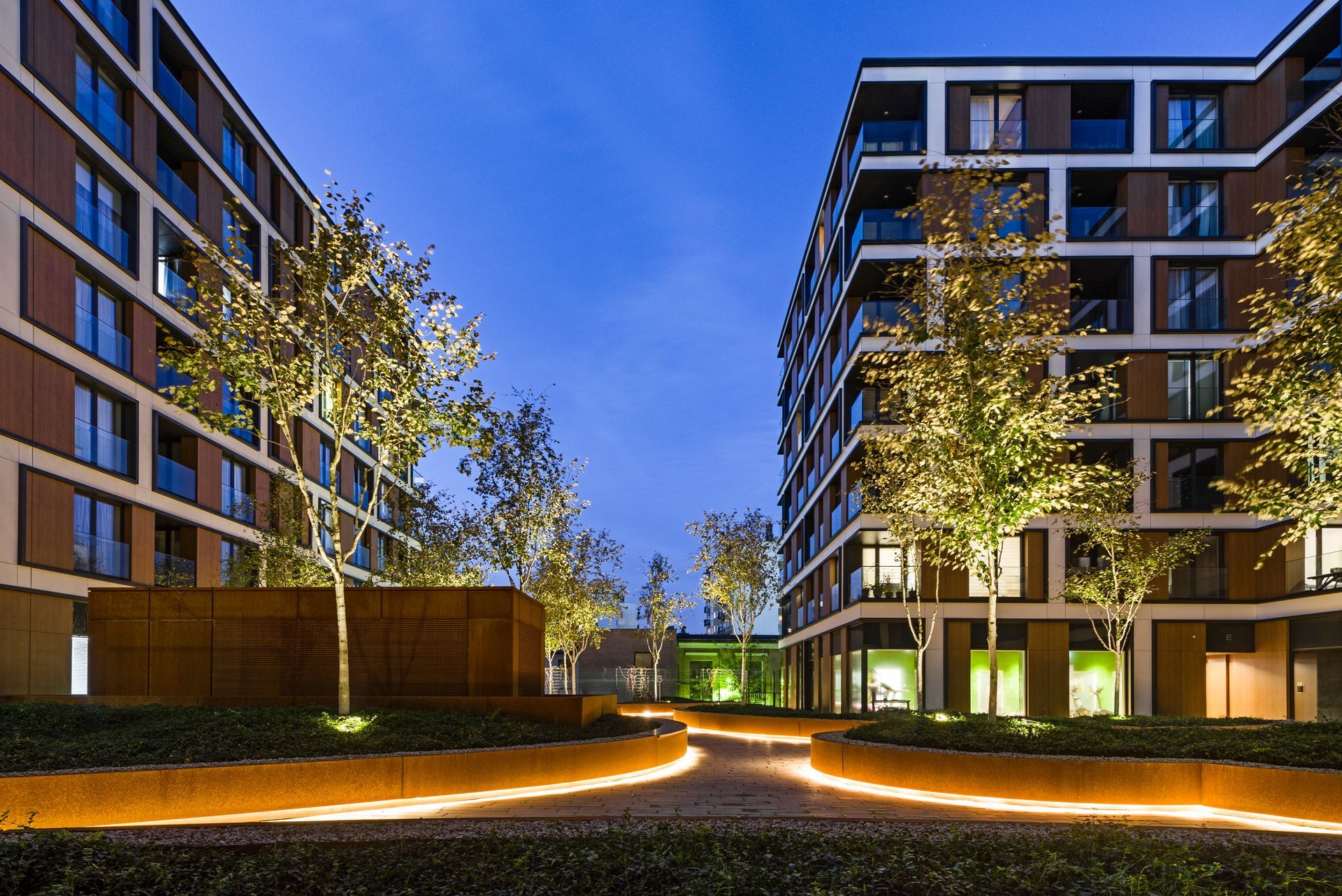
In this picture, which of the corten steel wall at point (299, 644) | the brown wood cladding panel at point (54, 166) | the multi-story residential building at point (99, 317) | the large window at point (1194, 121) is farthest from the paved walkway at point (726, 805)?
the large window at point (1194, 121)

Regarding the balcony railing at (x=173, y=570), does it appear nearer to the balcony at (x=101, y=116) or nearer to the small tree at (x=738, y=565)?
the balcony at (x=101, y=116)

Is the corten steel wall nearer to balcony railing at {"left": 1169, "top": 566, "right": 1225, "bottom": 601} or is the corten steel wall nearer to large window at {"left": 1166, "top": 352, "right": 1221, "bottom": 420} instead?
balcony railing at {"left": 1169, "top": 566, "right": 1225, "bottom": 601}

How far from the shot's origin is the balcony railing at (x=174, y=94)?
94.9ft

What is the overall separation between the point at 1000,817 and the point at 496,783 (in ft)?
21.6

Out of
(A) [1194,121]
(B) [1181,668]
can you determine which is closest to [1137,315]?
(A) [1194,121]

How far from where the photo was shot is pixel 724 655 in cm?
5631

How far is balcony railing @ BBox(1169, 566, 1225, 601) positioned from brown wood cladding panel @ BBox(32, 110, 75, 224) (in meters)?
37.7

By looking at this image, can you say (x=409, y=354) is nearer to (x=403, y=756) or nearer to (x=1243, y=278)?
(x=403, y=756)

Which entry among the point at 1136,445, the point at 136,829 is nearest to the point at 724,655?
the point at 1136,445

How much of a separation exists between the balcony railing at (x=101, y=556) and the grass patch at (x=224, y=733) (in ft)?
38.4

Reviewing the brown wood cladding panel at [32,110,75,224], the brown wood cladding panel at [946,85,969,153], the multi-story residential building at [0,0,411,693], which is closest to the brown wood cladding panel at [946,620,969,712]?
the brown wood cladding panel at [946,85,969,153]

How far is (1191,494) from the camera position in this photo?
1236 inches

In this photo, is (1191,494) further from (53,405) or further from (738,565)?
(53,405)

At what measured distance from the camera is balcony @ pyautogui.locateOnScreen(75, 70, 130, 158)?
984 inches
